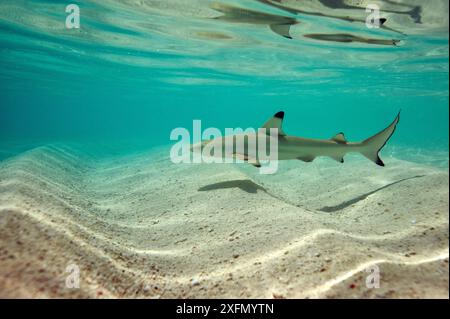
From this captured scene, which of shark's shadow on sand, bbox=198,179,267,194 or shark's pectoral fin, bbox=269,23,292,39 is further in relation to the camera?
shark's pectoral fin, bbox=269,23,292,39

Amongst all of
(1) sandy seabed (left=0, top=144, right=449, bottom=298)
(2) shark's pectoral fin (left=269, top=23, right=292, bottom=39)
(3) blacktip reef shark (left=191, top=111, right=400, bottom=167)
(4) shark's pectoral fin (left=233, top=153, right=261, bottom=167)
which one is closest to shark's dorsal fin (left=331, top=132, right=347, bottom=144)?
(3) blacktip reef shark (left=191, top=111, right=400, bottom=167)

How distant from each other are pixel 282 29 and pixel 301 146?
1036 centimetres

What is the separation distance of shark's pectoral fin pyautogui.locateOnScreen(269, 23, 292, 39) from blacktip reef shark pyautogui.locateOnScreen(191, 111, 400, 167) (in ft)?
30.0

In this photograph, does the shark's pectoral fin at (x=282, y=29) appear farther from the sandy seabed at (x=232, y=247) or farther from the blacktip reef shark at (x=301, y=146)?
the sandy seabed at (x=232, y=247)

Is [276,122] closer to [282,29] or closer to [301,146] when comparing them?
[301,146]

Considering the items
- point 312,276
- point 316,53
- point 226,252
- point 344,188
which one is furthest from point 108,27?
point 312,276

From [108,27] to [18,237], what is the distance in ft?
52.5

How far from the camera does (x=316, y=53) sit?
66.4 feet

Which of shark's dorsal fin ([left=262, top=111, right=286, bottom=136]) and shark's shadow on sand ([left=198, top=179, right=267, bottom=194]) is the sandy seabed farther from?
Result: shark's dorsal fin ([left=262, top=111, right=286, bottom=136])

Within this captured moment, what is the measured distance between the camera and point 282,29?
14.9 metres

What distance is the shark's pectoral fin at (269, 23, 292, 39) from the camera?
14.1m

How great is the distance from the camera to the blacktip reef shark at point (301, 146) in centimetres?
582

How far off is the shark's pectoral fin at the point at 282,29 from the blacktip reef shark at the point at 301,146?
914 centimetres
